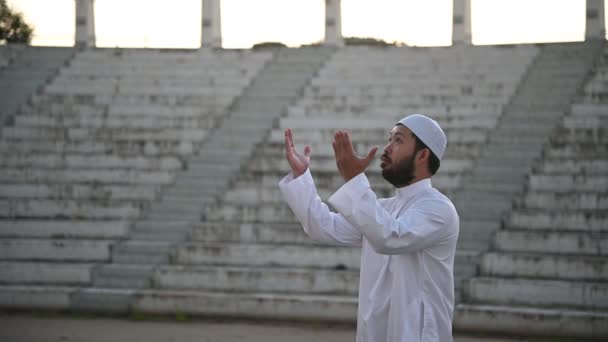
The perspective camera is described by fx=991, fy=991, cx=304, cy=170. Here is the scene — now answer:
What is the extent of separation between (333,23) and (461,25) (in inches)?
98.0

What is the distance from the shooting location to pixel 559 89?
14203 millimetres

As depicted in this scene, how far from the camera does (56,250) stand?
11.0 meters

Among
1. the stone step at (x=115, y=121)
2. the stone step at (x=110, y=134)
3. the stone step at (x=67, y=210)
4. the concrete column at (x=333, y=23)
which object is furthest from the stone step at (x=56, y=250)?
the concrete column at (x=333, y=23)

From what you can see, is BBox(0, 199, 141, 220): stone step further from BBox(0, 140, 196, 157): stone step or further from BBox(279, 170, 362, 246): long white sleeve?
BBox(279, 170, 362, 246): long white sleeve

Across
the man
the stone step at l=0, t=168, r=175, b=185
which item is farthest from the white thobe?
the stone step at l=0, t=168, r=175, b=185

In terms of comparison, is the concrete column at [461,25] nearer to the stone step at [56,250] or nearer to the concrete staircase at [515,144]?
the concrete staircase at [515,144]

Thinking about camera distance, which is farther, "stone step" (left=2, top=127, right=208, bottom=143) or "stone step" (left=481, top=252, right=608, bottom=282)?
"stone step" (left=2, top=127, right=208, bottom=143)

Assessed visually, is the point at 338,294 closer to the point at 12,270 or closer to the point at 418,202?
the point at 12,270

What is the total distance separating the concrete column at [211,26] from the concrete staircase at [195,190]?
11.3ft

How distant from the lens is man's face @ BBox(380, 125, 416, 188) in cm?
392

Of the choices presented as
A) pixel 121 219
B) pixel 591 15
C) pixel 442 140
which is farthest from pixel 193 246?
pixel 591 15

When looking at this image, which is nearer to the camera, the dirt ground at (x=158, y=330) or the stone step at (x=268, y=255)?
the dirt ground at (x=158, y=330)

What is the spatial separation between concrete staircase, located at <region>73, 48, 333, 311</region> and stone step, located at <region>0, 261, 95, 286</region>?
0.51ft

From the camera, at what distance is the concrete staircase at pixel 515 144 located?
34.6 feet
